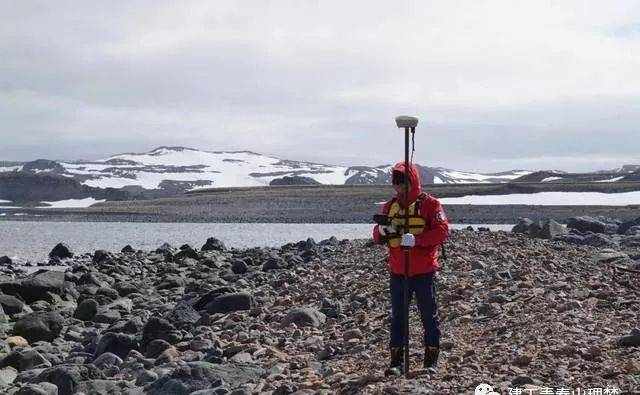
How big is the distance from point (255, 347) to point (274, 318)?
2012mm

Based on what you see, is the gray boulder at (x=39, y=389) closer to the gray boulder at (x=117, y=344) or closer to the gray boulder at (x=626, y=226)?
the gray boulder at (x=117, y=344)

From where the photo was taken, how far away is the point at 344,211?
67.6m

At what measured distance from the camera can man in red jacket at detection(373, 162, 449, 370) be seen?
7520 mm

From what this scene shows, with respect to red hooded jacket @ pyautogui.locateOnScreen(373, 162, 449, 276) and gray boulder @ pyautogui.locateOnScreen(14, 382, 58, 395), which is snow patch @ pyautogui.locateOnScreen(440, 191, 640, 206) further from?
gray boulder @ pyautogui.locateOnScreen(14, 382, 58, 395)

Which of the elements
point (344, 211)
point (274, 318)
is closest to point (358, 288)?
point (274, 318)

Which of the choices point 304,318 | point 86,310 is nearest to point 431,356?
point 304,318

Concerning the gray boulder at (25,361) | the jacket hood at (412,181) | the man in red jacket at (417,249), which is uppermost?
the jacket hood at (412,181)

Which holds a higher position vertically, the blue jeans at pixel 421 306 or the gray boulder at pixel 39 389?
the blue jeans at pixel 421 306

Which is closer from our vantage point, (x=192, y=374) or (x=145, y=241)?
(x=192, y=374)

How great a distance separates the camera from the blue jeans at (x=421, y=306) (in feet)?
25.0

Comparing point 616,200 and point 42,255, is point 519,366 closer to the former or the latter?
point 42,255

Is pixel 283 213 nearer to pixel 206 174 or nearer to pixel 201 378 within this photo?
pixel 201 378

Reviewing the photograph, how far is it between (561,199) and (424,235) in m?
58.1

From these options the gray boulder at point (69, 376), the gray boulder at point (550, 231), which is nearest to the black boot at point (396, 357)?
the gray boulder at point (69, 376)
